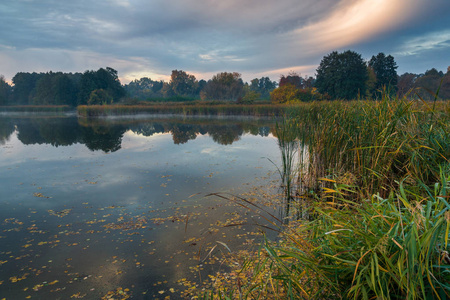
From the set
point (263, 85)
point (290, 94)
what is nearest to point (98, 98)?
point (290, 94)

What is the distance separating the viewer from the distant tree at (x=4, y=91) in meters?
66.6

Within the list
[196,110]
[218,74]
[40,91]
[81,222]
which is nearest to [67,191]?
[81,222]

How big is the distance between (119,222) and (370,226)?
3.68 m

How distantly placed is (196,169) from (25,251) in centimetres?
450

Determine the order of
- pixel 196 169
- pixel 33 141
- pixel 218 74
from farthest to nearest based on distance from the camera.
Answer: pixel 218 74 < pixel 33 141 < pixel 196 169

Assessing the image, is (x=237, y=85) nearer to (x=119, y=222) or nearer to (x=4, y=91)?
(x=119, y=222)

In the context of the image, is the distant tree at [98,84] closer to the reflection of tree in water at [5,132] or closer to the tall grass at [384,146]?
the reflection of tree in water at [5,132]

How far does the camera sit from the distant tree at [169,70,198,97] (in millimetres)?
75562

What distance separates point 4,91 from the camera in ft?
228

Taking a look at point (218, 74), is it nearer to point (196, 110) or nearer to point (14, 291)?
point (196, 110)

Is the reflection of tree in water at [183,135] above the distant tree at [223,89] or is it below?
below

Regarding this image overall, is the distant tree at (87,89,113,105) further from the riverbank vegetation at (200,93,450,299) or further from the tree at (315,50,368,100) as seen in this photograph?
the riverbank vegetation at (200,93,450,299)

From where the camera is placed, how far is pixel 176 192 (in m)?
5.68

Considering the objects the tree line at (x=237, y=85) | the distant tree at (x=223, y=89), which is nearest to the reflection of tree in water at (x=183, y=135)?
the tree line at (x=237, y=85)
